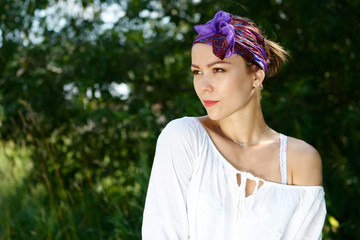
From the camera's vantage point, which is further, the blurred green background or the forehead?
the blurred green background

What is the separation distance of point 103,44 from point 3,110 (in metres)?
0.99

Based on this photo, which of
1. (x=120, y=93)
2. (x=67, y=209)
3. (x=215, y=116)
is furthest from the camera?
(x=120, y=93)

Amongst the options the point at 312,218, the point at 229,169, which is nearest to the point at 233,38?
the point at 229,169

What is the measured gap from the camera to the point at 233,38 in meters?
2.10

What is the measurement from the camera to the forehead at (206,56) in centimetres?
212

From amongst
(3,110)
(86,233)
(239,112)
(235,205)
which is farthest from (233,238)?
(3,110)

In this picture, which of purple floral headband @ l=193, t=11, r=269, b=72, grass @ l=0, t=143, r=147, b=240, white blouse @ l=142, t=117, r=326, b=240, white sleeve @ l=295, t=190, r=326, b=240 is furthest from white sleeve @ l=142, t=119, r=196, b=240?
grass @ l=0, t=143, r=147, b=240

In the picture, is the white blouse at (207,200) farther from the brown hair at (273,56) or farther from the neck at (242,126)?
the brown hair at (273,56)

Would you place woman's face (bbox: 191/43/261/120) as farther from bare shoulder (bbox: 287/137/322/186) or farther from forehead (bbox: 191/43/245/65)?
bare shoulder (bbox: 287/137/322/186)

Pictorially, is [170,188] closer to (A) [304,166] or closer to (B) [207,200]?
(B) [207,200]

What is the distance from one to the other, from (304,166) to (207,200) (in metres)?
0.50

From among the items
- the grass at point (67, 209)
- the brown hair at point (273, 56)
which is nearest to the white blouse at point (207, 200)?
the brown hair at point (273, 56)

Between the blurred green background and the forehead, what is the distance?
1.66 metres

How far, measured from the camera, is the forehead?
212cm
